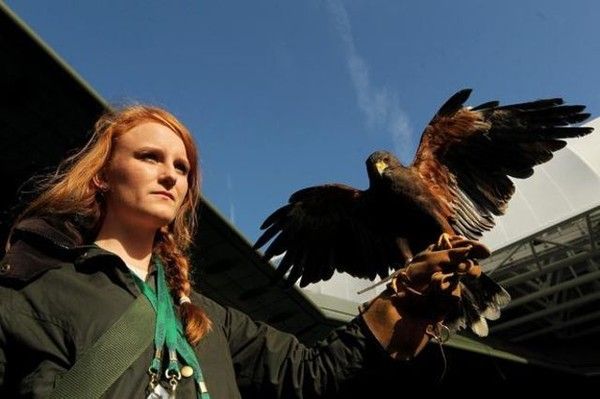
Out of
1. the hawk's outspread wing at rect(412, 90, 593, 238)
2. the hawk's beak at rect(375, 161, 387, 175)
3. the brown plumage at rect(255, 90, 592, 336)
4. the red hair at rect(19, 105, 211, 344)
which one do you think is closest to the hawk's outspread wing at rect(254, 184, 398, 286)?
the brown plumage at rect(255, 90, 592, 336)

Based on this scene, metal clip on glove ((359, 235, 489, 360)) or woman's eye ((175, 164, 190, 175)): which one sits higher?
woman's eye ((175, 164, 190, 175))

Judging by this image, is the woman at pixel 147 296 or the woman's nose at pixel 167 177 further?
the woman's nose at pixel 167 177

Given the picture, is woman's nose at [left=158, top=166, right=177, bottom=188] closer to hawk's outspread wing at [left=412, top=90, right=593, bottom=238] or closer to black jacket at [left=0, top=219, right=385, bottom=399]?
black jacket at [left=0, top=219, right=385, bottom=399]

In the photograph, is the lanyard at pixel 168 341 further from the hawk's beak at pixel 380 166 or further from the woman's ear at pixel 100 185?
the hawk's beak at pixel 380 166

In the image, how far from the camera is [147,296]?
1547 millimetres

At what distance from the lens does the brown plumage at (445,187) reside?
4.75 m

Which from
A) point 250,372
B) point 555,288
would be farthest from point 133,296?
point 555,288

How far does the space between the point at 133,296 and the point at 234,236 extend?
218 inches

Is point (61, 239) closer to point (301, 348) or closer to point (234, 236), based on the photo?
point (301, 348)

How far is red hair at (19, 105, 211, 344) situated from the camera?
68.2 inches

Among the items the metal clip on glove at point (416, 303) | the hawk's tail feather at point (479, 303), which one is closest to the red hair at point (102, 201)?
the metal clip on glove at point (416, 303)

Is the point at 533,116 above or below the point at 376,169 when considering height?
above

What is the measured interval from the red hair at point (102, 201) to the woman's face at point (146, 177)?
0.11 feet

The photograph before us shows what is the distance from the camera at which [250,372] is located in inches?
72.3
